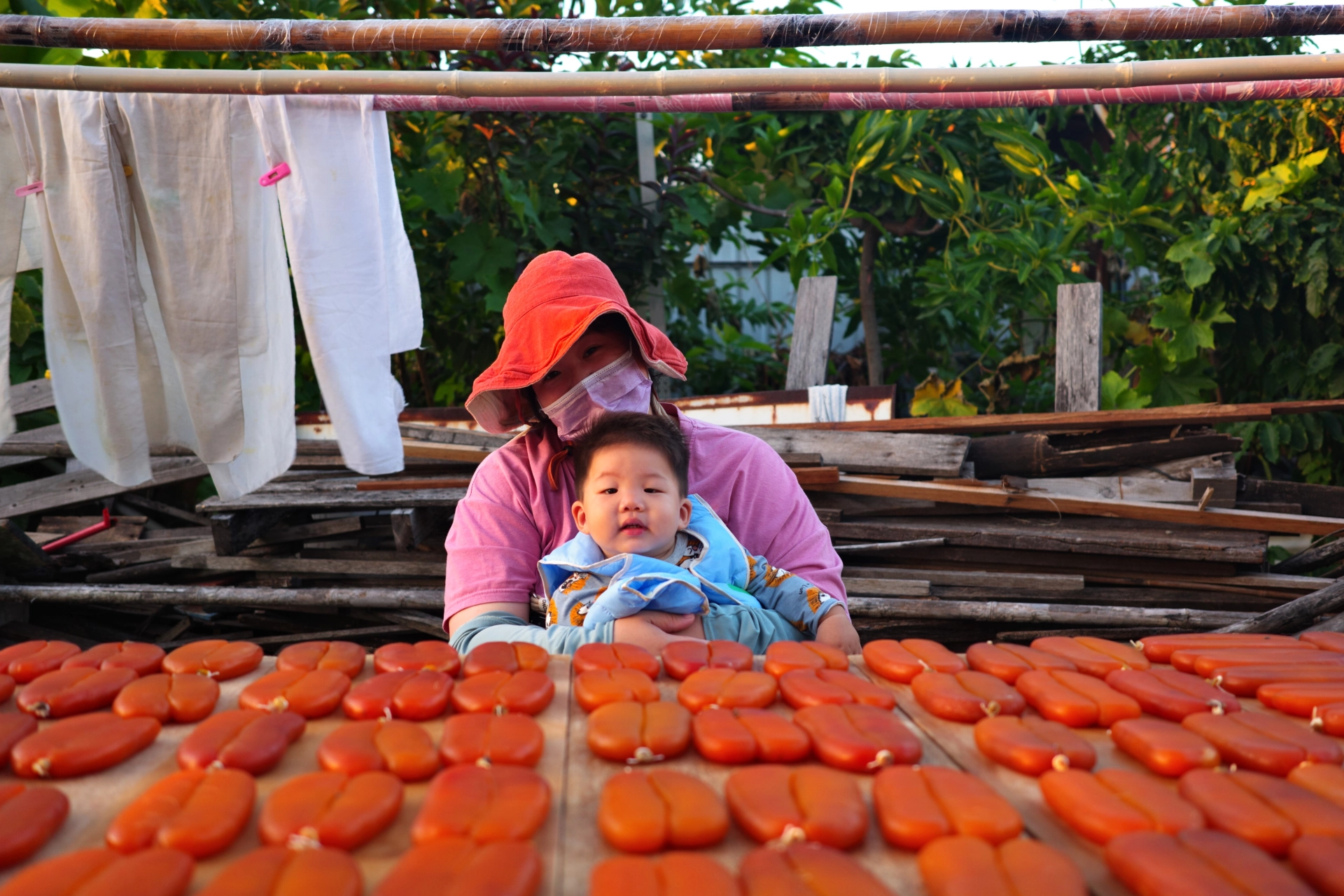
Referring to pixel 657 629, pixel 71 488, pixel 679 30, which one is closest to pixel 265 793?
pixel 657 629

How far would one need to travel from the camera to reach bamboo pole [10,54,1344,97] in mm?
1780

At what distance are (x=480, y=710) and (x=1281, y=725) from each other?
0.99m

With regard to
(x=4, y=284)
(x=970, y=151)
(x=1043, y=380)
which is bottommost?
(x=1043, y=380)

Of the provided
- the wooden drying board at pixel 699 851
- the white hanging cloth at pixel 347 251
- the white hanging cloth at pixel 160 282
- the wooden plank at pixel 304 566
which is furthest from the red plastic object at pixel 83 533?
the wooden drying board at pixel 699 851

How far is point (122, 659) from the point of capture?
1.32 meters

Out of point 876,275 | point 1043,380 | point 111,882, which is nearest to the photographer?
point 111,882

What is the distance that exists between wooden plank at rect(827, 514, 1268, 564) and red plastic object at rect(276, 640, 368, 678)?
2.82 metres

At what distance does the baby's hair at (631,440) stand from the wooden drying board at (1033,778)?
2.93ft

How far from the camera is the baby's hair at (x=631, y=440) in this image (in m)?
2.08

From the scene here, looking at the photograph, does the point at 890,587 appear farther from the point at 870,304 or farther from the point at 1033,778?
the point at 870,304

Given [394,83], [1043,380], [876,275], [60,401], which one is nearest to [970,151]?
[876,275]

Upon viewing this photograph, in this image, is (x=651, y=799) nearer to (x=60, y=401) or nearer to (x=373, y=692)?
(x=373, y=692)

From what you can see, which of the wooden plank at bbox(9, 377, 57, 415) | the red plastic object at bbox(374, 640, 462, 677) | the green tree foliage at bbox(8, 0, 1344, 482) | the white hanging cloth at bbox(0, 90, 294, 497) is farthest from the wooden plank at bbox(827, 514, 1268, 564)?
the wooden plank at bbox(9, 377, 57, 415)

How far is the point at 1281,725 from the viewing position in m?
1.11
